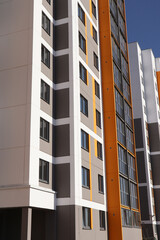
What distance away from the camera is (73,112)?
88.4ft

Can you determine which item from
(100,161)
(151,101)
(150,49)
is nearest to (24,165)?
(100,161)

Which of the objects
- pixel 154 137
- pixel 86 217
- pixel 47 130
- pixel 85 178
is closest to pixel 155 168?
pixel 154 137

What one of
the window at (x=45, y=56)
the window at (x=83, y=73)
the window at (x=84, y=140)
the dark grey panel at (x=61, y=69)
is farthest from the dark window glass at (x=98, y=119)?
the window at (x=45, y=56)

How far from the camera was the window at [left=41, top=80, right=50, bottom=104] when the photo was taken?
26.2 m

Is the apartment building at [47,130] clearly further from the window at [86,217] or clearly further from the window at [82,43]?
the window at [82,43]

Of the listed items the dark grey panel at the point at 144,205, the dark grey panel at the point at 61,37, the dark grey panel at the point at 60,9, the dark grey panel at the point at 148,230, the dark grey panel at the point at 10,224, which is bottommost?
the dark grey panel at the point at 148,230

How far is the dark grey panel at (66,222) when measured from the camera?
23.6 meters

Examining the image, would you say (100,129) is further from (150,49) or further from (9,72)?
(150,49)

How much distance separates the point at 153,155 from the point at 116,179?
29.9m

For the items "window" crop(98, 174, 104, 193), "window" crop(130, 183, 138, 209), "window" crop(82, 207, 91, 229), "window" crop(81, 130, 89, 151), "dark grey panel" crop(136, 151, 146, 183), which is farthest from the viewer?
"dark grey panel" crop(136, 151, 146, 183)

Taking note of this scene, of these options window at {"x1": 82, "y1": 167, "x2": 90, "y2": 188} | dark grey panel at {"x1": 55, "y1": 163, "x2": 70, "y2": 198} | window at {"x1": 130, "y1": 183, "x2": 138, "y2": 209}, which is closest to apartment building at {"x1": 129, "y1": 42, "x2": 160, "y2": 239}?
window at {"x1": 130, "y1": 183, "x2": 138, "y2": 209}

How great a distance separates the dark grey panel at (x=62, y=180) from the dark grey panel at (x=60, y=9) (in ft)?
47.3

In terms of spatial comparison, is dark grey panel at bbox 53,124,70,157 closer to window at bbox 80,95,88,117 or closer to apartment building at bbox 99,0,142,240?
window at bbox 80,95,88,117

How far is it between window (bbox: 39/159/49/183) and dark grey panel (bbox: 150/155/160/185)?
122 ft
